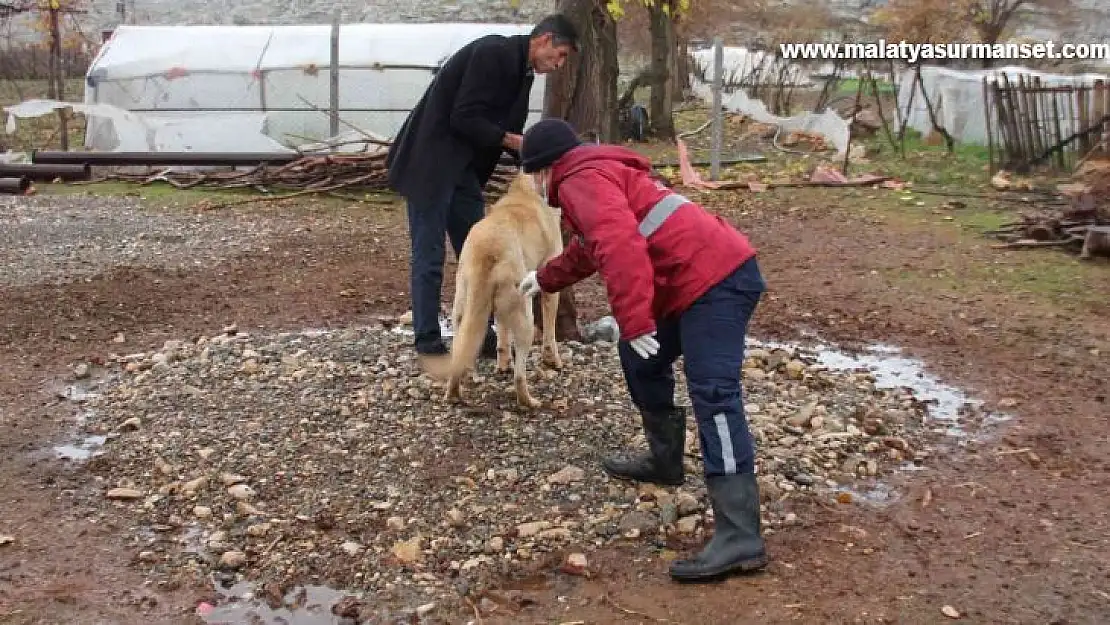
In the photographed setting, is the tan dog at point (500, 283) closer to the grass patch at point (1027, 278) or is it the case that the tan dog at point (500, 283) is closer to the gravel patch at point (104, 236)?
the grass patch at point (1027, 278)

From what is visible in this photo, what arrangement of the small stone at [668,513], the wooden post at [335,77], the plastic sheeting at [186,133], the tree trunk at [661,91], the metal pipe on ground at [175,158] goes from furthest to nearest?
the tree trunk at [661,91]
the plastic sheeting at [186,133]
the wooden post at [335,77]
the metal pipe on ground at [175,158]
the small stone at [668,513]

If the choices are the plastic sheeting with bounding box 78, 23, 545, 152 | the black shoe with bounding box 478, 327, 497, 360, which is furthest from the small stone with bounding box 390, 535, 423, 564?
the plastic sheeting with bounding box 78, 23, 545, 152

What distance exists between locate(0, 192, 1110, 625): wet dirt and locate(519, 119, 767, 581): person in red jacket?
27cm

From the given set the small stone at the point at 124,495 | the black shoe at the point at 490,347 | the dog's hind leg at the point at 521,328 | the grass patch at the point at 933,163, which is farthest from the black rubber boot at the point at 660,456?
the grass patch at the point at 933,163

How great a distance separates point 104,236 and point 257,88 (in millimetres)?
7028

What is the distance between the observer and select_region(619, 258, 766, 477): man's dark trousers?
3938mm

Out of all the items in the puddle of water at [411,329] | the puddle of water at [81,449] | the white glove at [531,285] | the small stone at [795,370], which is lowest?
the puddle of water at [81,449]

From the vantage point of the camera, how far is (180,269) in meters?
9.67

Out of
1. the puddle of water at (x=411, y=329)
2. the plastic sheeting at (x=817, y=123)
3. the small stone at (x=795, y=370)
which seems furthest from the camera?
the plastic sheeting at (x=817, y=123)

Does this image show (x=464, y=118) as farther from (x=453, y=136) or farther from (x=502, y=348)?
(x=502, y=348)

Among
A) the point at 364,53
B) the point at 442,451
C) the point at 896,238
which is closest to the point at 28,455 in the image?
the point at 442,451

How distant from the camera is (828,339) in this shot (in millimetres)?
7539

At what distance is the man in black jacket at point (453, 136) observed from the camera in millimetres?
5727

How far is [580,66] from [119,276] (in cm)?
518
